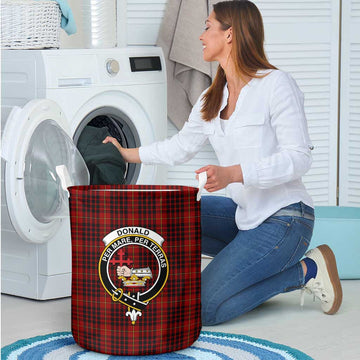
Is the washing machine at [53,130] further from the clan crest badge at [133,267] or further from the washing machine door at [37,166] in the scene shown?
the clan crest badge at [133,267]

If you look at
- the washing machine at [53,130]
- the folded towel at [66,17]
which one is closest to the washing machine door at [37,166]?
the washing machine at [53,130]

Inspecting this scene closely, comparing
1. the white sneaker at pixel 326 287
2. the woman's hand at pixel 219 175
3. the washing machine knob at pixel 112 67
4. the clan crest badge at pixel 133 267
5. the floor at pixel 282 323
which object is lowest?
the floor at pixel 282 323

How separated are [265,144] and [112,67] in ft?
2.34

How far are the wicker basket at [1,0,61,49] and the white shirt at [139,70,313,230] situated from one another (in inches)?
25.0

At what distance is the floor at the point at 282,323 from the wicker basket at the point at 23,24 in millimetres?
840

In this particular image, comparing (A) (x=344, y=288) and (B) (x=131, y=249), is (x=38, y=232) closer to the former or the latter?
(B) (x=131, y=249)

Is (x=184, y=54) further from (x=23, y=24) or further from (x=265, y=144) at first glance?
(x=265, y=144)

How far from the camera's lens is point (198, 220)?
6.23 ft

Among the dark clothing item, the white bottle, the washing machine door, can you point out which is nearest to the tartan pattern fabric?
the washing machine door

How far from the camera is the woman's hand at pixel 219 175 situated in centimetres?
196

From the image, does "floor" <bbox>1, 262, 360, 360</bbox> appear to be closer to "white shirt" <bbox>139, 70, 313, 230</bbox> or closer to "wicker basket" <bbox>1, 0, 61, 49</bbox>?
"white shirt" <bbox>139, 70, 313, 230</bbox>

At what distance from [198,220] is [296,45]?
5.21 ft

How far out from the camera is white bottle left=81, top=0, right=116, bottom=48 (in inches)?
118

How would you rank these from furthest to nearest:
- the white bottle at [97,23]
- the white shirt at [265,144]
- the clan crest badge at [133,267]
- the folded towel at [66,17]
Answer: the white bottle at [97,23] < the folded towel at [66,17] < the white shirt at [265,144] < the clan crest badge at [133,267]
